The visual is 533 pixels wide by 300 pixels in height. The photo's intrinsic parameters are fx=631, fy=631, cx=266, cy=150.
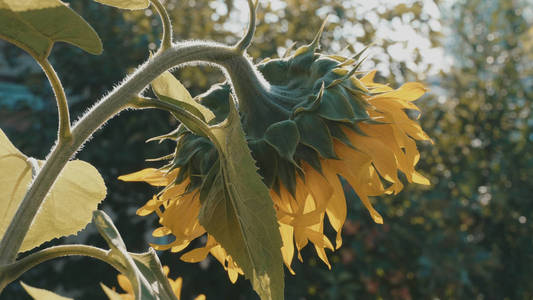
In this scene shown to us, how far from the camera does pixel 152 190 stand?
288 cm

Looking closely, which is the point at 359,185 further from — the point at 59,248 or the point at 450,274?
the point at 450,274

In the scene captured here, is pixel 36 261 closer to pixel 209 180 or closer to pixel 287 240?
pixel 209 180

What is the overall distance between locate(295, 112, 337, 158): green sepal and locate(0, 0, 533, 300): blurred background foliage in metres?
1.71

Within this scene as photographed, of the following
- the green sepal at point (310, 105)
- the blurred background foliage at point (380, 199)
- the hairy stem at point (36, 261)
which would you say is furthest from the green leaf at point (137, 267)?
the blurred background foliage at point (380, 199)

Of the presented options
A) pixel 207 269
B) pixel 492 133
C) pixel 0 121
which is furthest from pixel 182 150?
pixel 0 121

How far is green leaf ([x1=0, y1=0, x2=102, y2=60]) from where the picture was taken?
52 cm

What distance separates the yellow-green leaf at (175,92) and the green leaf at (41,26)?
0.12m

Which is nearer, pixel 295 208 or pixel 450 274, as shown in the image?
pixel 295 208

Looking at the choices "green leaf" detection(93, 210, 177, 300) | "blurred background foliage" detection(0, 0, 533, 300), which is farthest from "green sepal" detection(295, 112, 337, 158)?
"blurred background foliage" detection(0, 0, 533, 300)

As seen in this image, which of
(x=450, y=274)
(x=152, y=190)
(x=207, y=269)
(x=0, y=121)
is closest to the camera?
(x=450, y=274)

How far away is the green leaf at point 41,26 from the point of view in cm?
52

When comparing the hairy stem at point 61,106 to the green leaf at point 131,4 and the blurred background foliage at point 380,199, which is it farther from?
the blurred background foliage at point 380,199

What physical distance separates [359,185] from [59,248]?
323 mm

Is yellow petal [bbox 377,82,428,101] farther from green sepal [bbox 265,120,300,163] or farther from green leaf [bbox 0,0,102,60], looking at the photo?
green leaf [bbox 0,0,102,60]
